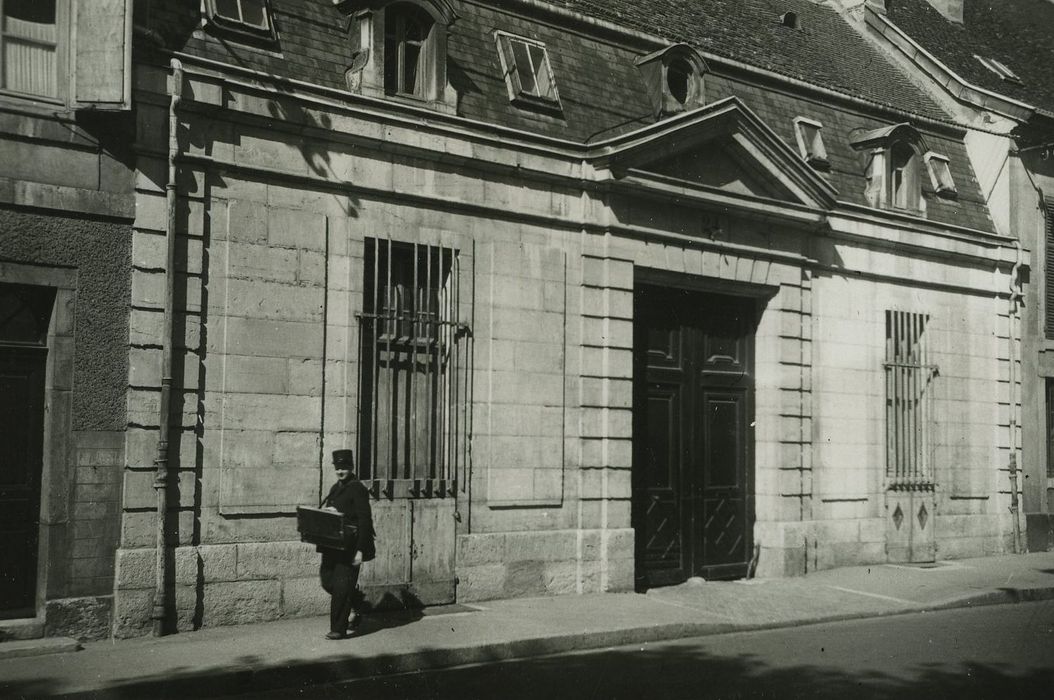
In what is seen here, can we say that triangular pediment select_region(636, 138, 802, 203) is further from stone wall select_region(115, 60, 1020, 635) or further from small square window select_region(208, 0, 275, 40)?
small square window select_region(208, 0, 275, 40)

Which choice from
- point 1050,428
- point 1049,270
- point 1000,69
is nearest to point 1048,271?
point 1049,270

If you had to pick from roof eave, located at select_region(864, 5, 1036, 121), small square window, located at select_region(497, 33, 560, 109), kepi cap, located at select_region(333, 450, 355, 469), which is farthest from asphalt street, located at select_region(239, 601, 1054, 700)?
roof eave, located at select_region(864, 5, 1036, 121)

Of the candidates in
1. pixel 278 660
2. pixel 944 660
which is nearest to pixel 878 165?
pixel 944 660

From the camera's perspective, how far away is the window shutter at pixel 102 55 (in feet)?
35.0

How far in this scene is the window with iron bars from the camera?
504 inches

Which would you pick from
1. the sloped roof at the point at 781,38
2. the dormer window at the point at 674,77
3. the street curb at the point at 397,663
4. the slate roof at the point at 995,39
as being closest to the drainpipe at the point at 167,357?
the street curb at the point at 397,663

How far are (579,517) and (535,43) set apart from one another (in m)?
6.22

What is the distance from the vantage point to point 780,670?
384 inches

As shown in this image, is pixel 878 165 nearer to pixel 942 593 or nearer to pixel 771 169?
pixel 771 169

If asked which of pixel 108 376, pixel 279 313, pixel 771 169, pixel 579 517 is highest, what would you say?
pixel 771 169

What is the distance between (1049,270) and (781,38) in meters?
6.60

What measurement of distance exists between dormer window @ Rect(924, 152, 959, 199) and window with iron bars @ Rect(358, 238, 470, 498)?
10.0 m

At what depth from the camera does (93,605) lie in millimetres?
10734

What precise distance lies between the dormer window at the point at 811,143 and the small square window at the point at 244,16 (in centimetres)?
883
